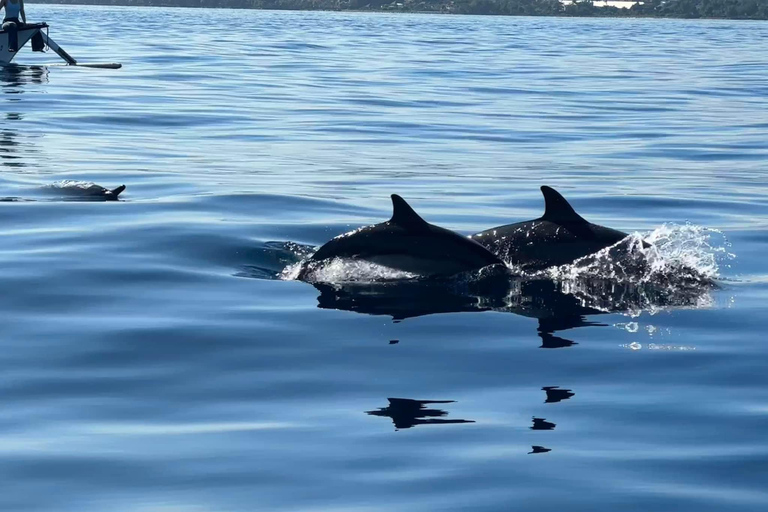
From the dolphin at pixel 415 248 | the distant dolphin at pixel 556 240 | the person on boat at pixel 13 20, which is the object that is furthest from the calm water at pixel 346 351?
the person on boat at pixel 13 20

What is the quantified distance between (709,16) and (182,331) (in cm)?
18408

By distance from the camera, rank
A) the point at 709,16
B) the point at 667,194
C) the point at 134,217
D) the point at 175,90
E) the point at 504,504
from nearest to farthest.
→ 1. the point at 504,504
2. the point at 134,217
3. the point at 667,194
4. the point at 175,90
5. the point at 709,16

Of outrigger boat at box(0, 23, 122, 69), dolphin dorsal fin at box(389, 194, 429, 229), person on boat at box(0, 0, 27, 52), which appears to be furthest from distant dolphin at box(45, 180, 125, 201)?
outrigger boat at box(0, 23, 122, 69)

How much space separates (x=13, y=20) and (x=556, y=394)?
33.8 meters

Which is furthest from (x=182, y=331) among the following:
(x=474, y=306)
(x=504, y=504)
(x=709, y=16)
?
(x=709, y=16)

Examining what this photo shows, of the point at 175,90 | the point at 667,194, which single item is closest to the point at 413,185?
the point at 667,194

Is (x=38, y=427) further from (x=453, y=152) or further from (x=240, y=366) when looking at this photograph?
(x=453, y=152)

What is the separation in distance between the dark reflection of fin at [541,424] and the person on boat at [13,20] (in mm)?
32458

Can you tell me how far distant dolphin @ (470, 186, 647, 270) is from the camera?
1018cm

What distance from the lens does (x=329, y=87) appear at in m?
33.9

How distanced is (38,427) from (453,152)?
14.3m

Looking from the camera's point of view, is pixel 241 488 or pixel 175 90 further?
pixel 175 90

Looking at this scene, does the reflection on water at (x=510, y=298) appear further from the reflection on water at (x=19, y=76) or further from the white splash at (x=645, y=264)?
the reflection on water at (x=19, y=76)

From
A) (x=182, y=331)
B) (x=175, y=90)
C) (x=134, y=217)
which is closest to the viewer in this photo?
(x=182, y=331)
